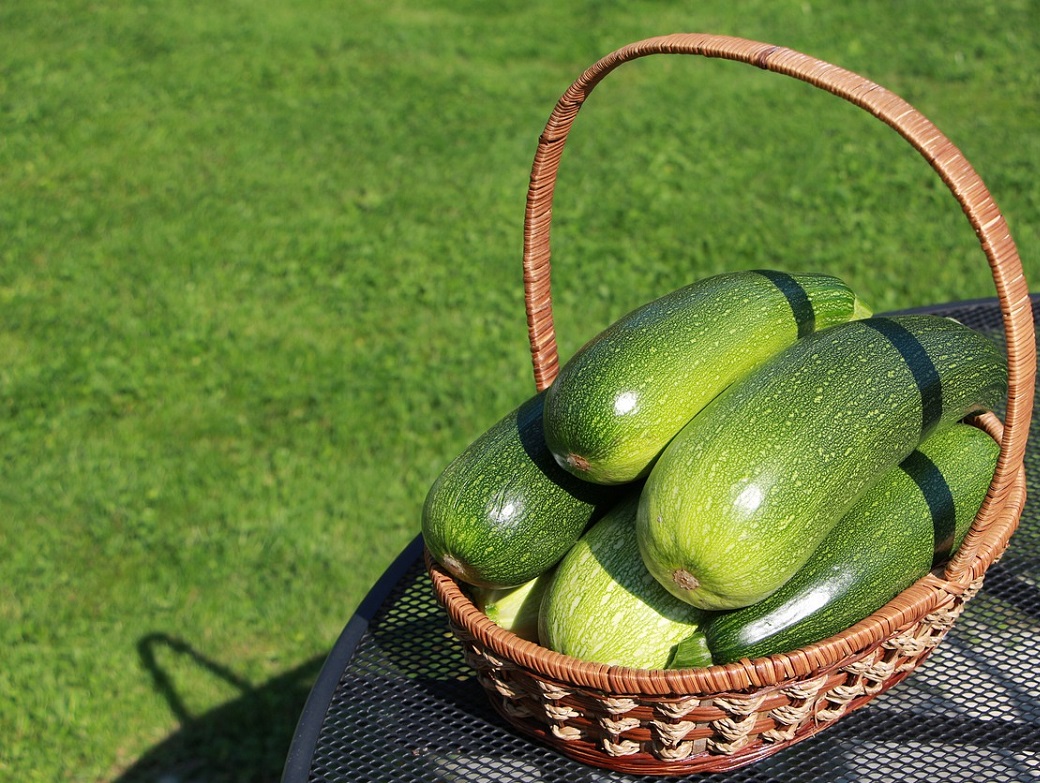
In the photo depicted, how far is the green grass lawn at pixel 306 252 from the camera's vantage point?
361cm

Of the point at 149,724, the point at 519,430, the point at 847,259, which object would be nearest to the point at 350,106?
the point at 847,259

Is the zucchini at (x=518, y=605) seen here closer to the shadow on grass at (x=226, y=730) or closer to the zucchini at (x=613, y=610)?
the zucchini at (x=613, y=610)

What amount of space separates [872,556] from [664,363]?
1.53ft

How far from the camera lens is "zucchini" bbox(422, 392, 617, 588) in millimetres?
1855

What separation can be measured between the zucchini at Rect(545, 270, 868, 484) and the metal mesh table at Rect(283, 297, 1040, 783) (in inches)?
19.6

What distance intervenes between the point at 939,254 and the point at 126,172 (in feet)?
14.7

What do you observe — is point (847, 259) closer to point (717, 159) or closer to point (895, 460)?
point (717, 159)

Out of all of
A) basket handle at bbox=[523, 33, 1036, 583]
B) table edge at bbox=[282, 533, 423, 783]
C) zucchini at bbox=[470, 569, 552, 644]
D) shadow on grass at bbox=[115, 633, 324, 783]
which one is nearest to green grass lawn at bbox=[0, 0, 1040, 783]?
shadow on grass at bbox=[115, 633, 324, 783]

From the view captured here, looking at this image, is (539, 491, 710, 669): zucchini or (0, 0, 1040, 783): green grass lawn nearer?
(539, 491, 710, 669): zucchini

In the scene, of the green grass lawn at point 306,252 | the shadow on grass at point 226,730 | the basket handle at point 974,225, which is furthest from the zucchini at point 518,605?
the green grass lawn at point 306,252

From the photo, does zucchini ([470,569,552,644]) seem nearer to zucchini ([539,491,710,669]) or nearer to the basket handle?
zucchini ([539,491,710,669])

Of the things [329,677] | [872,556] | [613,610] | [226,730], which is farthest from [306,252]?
[872,556]

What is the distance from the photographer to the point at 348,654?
207 cm

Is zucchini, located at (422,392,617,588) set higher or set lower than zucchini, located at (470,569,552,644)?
higher
